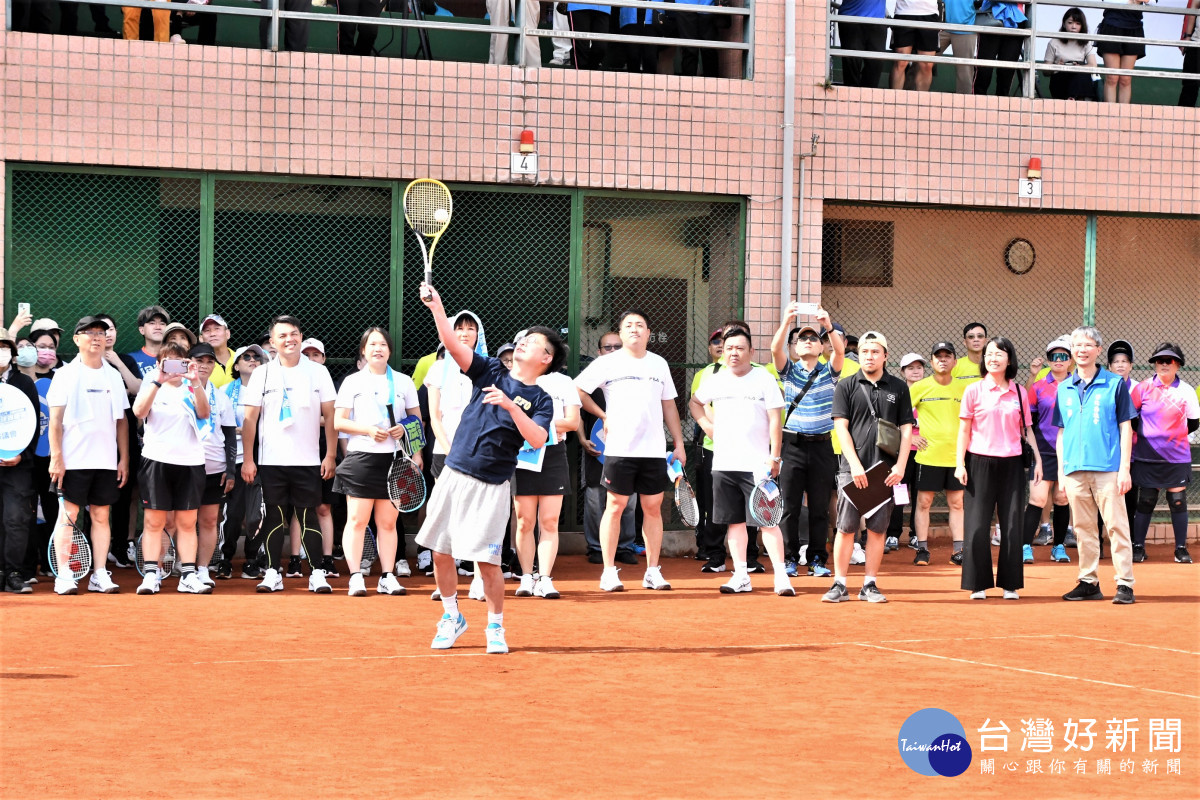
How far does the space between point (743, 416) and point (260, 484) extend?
3.90 meters

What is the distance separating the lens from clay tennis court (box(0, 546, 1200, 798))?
5.32 meters

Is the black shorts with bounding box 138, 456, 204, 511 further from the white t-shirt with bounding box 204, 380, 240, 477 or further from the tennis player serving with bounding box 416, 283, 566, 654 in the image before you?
the tennis player serving with bounding box 416, 283, 566, 654

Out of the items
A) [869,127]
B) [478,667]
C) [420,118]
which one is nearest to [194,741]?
[478,667]

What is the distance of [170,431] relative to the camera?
10.6 m

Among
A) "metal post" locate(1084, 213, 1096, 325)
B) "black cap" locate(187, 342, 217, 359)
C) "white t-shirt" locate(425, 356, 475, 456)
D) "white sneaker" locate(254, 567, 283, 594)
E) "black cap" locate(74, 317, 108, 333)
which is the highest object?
"metal post" locate(1084, 213, 1096, 325)

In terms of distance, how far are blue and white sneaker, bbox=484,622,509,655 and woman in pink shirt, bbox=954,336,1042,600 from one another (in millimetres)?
4096

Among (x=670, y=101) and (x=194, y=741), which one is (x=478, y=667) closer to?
(x=194, y=741)

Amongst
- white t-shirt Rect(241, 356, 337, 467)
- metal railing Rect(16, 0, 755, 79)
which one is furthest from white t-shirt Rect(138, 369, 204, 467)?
metal railing Rect(16, 0, 755, 79)

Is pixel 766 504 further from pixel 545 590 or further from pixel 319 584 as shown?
pixel 319 584

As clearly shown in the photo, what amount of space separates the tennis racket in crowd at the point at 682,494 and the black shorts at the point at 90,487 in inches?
164

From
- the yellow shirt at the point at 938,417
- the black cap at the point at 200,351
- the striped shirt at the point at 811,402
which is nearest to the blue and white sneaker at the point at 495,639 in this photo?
the black cap at the point at 200,351

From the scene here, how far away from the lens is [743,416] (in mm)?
11062

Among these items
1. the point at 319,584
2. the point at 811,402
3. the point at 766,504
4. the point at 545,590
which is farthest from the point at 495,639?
the point at 811,402

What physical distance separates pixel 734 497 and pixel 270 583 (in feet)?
11.9
